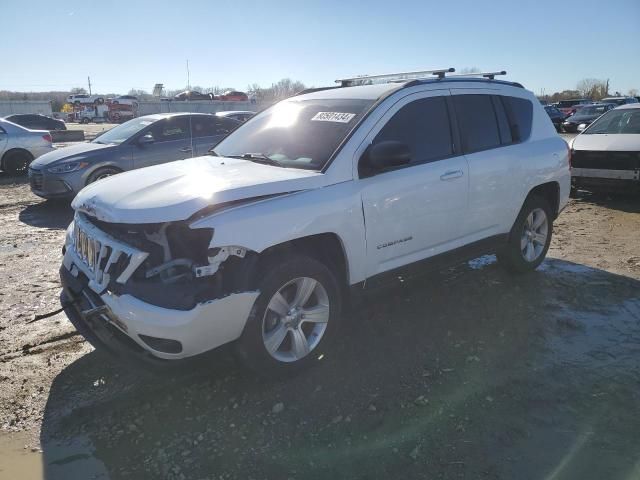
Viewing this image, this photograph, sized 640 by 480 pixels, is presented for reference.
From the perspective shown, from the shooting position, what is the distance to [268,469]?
2.54 metres

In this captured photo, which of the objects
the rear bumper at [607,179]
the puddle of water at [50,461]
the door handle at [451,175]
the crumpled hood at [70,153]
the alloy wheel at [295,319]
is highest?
the crumpled hood at [70,153]

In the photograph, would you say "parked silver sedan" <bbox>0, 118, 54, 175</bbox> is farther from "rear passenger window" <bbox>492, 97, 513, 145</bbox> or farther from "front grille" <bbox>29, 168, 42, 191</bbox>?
"rear passenger window" <bbox>492, 97, 513, 145</bbox>

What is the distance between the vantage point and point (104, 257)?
9.81ft

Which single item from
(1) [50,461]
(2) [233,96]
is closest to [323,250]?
(1) [50,461]

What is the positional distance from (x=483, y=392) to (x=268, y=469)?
145cm

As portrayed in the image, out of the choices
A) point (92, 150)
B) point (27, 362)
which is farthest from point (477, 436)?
point (92, 150)

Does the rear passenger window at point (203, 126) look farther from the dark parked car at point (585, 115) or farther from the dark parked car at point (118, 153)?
the dark parked car at point (585, 115)

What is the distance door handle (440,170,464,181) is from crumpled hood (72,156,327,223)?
3.78ft

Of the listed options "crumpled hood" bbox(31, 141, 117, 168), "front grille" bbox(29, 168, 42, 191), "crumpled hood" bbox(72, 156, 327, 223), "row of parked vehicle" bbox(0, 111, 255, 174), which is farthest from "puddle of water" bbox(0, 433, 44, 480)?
"front grille" bbox(29, 168, 42, 191)

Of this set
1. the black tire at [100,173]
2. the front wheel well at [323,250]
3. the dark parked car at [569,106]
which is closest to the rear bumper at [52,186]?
the black tire at [100,173]

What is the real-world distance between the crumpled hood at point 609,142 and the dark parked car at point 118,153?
631 cm

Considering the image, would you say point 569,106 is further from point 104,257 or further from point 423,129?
point 104,257

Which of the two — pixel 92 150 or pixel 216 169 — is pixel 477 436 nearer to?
pixel 216 169

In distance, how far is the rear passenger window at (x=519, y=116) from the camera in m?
Result: 4.81
